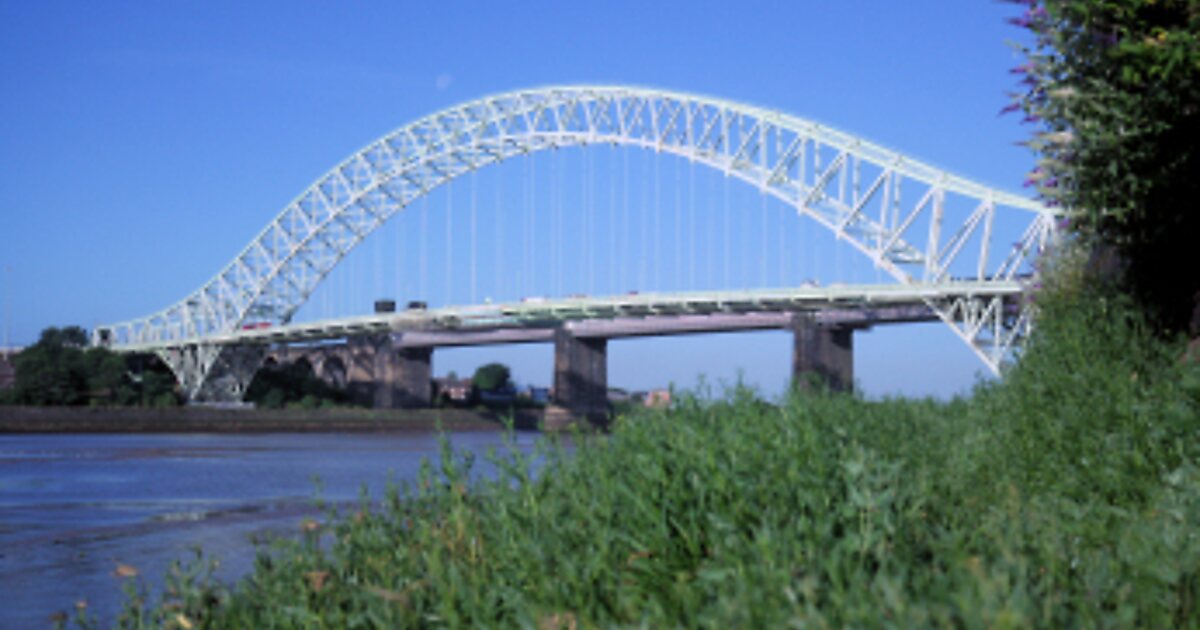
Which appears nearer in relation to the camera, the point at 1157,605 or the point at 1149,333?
the point at 1157,605

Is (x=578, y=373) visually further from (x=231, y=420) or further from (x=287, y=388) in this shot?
(x=287, y=388)

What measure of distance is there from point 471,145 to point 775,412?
4537cm

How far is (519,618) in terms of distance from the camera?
3.82m

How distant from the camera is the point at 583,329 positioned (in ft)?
177

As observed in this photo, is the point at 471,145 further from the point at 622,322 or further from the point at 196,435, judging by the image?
the point at 196,435

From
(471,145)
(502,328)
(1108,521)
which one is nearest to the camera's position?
(1108,521)

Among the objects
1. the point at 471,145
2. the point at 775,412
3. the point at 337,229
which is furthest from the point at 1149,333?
the point at 337,229

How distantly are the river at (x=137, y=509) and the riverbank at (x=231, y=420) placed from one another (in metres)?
15.6

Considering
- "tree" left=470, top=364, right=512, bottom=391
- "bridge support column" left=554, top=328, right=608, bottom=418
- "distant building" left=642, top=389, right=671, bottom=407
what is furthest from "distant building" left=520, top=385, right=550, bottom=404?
"distant building" left=642, top=389, right=671, bottom=407

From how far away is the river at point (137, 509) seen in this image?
29.8ft

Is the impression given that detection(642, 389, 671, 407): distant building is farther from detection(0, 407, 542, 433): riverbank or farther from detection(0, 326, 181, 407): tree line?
detection(0, 326, 181, 407): tree line

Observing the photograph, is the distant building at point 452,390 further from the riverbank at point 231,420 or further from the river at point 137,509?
the river at point 137,509

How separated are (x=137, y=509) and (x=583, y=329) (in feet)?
126

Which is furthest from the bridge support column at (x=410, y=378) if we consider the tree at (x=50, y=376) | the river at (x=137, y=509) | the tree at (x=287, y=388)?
the river at (x=137, y=509)
